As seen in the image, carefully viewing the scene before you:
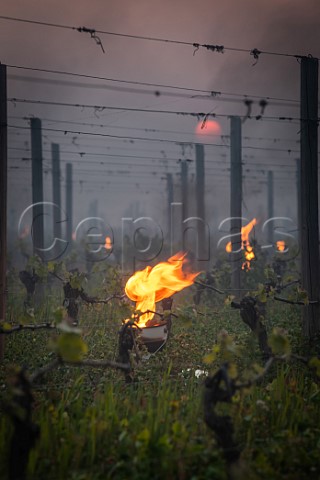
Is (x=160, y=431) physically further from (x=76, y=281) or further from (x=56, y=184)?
(x=56, y=184)

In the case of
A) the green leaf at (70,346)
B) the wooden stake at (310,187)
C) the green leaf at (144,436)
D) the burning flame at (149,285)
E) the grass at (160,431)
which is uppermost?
the wooden stake at (310,187)

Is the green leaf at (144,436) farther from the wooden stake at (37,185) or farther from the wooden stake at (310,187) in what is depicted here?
the wooden stake at (37,185)

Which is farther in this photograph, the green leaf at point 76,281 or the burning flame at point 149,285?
the green leaf at point 76,281

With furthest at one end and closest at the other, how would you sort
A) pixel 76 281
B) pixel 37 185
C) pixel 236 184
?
1. pixel 236 184
2. pixel 37 185
3. pixel 76 281

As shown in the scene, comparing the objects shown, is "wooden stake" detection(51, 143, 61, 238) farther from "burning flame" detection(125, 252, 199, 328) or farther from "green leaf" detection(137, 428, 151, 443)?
"green leaf" detection(137, 428, 151, 443)

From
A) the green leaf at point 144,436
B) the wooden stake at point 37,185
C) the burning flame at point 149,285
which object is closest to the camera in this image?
the green leaf at point 144,436

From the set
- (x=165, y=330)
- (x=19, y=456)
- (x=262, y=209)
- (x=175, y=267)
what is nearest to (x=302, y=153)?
(x=175, y=267)

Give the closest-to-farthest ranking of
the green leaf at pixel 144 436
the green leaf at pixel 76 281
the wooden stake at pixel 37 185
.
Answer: the green leaf at pixel 144 436 → the green leaf at pixel 76 281 → the wooden stake at pixel 37 185

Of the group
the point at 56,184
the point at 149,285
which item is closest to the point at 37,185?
the point at 149,285

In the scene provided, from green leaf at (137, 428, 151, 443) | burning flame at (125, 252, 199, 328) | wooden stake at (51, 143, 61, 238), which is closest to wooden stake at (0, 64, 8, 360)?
burning flame at (125, 252, 199, 328)

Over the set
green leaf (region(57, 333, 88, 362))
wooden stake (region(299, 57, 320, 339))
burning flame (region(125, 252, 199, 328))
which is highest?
wooden stake (region(299, 57, 320, 339))

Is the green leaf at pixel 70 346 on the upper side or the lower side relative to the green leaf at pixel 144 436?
upper

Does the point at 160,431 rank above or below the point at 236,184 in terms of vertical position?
below

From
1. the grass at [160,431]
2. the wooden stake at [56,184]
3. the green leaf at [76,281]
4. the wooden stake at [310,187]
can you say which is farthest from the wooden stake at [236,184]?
the wooden stake at [56,184]
